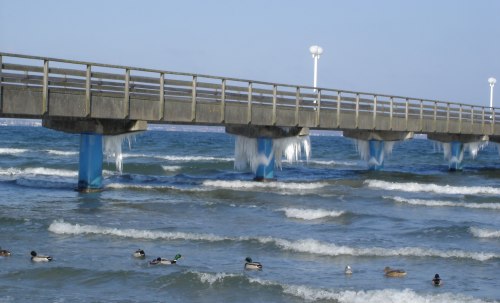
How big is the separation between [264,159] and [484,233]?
44.8ft

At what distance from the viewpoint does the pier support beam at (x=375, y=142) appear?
132 feet

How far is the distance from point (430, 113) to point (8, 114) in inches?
1001

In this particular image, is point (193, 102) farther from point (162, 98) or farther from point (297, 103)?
point (297, 103)

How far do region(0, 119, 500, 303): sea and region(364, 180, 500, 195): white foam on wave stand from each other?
1.37ft

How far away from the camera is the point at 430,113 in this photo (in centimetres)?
4300

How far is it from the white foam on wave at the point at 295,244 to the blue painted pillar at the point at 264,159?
13.5m

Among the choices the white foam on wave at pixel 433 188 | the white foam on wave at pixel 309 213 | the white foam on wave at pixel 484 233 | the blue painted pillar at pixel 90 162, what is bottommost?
the white foam on wave at pixel 484 233

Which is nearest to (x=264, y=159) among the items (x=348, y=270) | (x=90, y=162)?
(x=90, y=162)

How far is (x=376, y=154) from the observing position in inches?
1684

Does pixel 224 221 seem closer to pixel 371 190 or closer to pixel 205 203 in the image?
pixel 205 203

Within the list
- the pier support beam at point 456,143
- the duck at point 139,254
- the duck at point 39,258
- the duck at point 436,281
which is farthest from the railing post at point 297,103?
the duck at point 436,281

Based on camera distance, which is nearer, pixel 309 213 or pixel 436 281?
pixel 436 281

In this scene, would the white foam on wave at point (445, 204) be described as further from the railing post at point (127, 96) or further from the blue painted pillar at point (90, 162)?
the blue painted pillar at point (90, 162)

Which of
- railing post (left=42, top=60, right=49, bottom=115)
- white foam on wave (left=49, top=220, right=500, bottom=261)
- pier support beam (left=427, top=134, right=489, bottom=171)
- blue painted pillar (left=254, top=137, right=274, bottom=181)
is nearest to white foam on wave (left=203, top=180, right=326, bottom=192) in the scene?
blue painted pillar (left=254, top=137, right=274, bottom=181)
